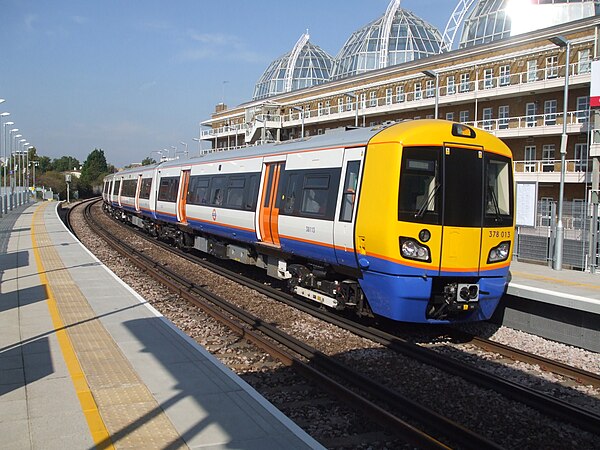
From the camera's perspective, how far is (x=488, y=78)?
4197cm

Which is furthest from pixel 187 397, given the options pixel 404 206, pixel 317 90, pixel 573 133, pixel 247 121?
pixel 247 121

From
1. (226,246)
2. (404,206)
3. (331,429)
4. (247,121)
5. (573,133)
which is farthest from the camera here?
(247,121)

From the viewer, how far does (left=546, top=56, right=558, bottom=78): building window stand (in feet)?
122

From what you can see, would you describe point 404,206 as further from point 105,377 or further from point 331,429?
point 105,377

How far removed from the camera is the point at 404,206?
28.4 ft

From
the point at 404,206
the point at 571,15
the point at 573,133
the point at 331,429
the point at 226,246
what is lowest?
the point at 331,429

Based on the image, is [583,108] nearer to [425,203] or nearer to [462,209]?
[462,209]

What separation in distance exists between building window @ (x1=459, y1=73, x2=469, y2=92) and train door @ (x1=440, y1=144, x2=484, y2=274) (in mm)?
35654

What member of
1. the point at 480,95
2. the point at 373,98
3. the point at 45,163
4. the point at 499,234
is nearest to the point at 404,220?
the point at 499,234

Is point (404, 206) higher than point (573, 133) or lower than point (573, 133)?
lower

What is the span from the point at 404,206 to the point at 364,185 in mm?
843

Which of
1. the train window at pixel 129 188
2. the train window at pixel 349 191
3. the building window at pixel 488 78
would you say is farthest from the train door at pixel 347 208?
the building window at pixel 488 78

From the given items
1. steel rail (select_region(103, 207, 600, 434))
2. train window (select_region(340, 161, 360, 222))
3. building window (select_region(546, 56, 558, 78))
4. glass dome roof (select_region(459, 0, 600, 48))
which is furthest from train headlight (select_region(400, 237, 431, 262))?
glass dome roof (select_region(459, 0, 600, 48))

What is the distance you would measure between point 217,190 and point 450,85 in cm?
3225
